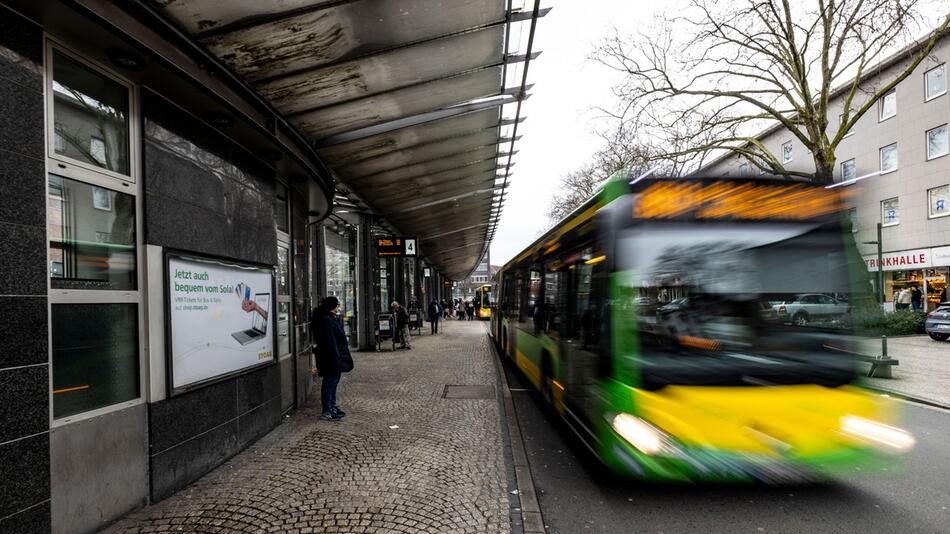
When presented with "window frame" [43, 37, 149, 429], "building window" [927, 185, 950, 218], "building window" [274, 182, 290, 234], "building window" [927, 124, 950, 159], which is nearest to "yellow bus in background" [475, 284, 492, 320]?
"building window" [927, 185, 950, 218]

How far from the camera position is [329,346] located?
7309 mm

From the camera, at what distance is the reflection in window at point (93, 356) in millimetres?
3580

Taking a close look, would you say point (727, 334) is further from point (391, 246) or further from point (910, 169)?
point (910, 169)

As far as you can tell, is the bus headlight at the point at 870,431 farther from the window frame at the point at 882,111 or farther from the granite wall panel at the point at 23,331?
the window frame at the point at 882,111

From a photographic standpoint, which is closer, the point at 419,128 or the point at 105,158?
the point at 105,158

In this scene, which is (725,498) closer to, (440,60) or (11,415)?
(11,415)

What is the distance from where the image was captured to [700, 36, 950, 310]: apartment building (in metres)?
23.6

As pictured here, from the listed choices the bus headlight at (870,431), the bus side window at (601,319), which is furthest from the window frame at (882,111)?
the bus side window at (601,319)

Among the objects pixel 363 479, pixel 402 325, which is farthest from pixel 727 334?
pixel 402 325

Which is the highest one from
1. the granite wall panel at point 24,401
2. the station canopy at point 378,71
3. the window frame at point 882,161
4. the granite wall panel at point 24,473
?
the window frame at point 882,161

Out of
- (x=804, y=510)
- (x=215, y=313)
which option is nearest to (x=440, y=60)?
(x=215, y=313)

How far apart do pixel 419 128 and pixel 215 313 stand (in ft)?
17.9

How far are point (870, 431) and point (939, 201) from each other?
26.8m

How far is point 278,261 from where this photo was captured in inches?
288
